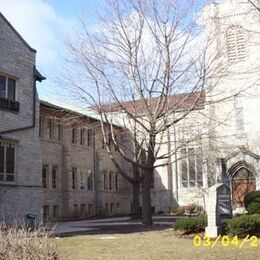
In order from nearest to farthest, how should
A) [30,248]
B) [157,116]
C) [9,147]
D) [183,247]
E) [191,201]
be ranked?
[30,248] < [183,247] < [157,116] < [9,147] < [191,201]

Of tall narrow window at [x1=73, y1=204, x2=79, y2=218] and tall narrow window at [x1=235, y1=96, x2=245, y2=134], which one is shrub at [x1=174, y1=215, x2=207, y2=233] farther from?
tall narrow window at [x1=235, y1=96, x2=245, y2=134]

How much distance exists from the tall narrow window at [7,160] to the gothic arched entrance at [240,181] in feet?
59.2

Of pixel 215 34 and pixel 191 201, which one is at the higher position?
pixel 215 34

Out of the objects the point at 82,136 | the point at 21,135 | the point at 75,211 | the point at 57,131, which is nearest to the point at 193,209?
the point at 75,211

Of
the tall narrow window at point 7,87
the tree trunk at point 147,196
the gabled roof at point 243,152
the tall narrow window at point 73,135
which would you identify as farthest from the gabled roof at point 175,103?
the tall narrow window at point 73,135

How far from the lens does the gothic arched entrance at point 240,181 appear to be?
35844mm

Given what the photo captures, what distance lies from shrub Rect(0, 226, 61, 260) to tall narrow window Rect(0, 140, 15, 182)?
16.6 metres

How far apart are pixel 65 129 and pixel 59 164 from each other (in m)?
2.64

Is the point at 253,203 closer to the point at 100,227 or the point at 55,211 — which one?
the point at 100,227

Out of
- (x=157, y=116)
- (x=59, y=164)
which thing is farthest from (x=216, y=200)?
(x=59, y=164)

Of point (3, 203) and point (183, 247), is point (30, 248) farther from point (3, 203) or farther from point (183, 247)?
point (3, 203)

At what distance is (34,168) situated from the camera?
25625mm

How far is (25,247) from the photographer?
278 inches
